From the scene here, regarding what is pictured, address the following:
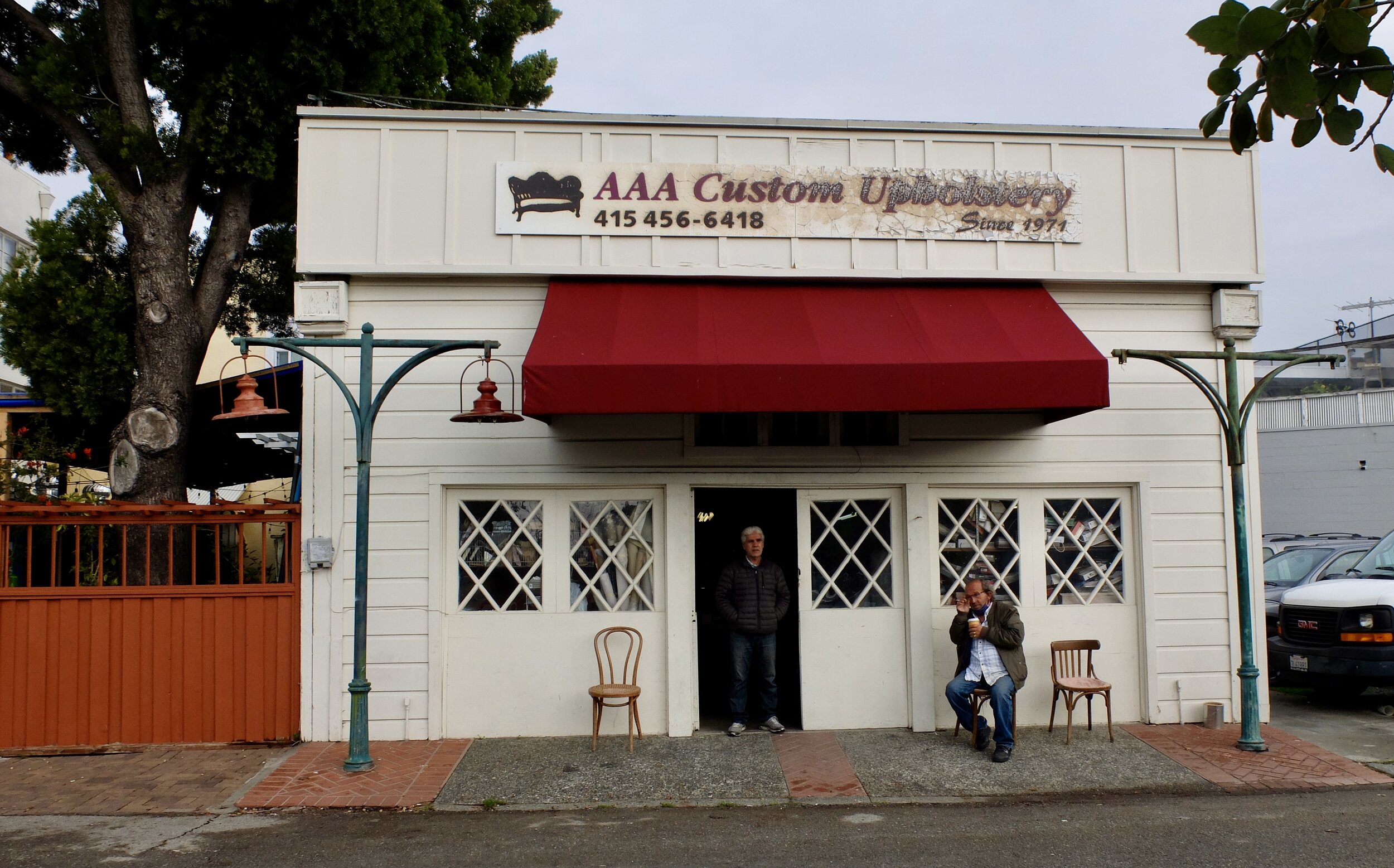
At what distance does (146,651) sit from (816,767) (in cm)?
547

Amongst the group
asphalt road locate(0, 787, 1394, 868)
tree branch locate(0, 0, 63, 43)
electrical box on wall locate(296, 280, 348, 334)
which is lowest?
asphalt road locate(0, 787, 1394, 868)

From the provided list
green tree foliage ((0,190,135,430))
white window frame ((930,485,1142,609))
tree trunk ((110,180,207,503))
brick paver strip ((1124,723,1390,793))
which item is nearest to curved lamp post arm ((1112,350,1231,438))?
white window frame ((930,485,1142,609))

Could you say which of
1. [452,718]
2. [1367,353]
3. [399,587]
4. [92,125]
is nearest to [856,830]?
[452,718]

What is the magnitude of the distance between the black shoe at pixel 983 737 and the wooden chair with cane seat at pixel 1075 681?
0.55 meters

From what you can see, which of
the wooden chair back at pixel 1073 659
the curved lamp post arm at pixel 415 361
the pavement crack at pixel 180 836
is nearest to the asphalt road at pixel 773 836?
the pavement crack at pixel 180 836

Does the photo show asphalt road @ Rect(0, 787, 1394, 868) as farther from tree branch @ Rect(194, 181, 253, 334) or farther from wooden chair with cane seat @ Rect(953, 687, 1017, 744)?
tree branch @ Rect(194, 181, 253, 334)

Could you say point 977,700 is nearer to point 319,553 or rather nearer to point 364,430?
point 364,430

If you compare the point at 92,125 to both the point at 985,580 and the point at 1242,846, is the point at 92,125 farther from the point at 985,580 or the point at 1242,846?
the point at 1242,846

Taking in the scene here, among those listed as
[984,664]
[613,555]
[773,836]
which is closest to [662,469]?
[613,555]

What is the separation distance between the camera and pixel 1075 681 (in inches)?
308

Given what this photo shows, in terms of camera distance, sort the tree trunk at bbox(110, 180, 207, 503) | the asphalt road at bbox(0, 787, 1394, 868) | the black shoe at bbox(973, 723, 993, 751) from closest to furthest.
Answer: the asphalt road at bbox(0, 787, 1394, 868) → the black shoe at bbox(973, 723, 993, 751) → the tree trunk at bbox(110, 180, 207, 503)

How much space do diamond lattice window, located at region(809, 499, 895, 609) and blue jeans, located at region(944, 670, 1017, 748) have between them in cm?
104

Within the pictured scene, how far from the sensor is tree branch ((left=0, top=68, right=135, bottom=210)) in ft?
31.4

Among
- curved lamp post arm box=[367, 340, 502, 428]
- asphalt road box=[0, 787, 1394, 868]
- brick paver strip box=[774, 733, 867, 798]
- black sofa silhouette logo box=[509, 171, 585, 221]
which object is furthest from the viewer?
black sofa silhouette logo box=[509, 171, 585, 221]
